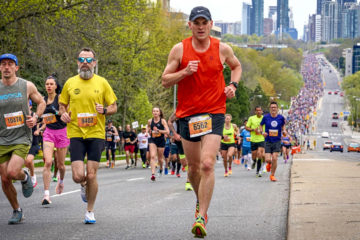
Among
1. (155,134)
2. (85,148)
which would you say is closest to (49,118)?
(85,148)

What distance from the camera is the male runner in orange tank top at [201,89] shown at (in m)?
7.27

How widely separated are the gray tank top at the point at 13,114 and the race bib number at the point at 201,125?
2336 mm

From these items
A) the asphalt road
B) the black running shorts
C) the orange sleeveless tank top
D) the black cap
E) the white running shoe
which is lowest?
the asphalt road

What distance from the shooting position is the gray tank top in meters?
8.57

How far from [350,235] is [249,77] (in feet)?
488

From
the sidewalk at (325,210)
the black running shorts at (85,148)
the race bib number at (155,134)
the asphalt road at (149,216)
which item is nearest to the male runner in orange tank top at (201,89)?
the asphalt road at (149,216)

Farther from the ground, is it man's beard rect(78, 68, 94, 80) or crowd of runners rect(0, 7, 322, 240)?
man's beard rect(78, 68, 94, 80)

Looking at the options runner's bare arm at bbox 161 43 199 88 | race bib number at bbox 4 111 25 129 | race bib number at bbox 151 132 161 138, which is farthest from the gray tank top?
race bib number at bbox 151 132 161 138

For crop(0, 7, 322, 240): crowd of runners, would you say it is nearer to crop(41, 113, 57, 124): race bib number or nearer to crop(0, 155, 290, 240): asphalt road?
crop(41, 113, 57, 124): race bib number

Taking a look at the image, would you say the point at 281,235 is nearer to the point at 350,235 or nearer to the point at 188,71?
the point at 350,235

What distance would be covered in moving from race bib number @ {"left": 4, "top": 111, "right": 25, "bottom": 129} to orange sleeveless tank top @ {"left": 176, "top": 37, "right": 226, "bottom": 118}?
7.35ft

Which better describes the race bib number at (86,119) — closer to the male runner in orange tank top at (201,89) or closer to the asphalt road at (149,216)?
the asphalt road at (149,216)

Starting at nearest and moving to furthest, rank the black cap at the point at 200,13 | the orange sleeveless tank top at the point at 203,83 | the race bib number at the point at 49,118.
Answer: the black cap at the point at 200,13, the orange sleeveless tank top at the point at 203,83, the race bib number at the point at 49,118

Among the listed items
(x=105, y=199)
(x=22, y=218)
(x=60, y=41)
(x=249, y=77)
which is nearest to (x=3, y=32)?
(x=60, y=41)
